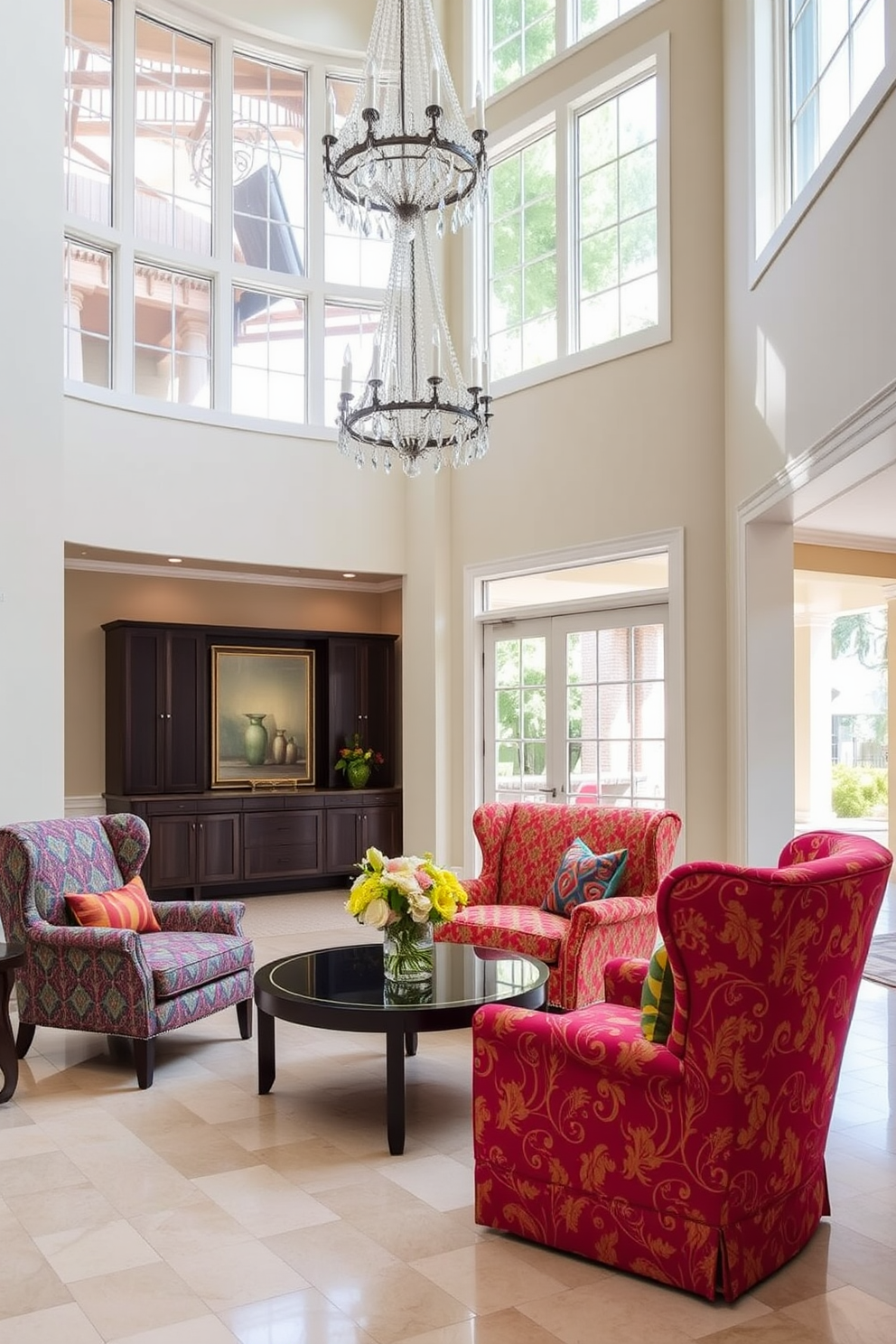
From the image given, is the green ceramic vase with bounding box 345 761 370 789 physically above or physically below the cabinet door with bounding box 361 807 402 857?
above

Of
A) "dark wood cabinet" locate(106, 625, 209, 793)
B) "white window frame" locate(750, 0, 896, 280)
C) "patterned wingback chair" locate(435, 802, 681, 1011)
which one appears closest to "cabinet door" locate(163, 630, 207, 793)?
"dark wood cabinet" locate(106, 625, 209, 793)

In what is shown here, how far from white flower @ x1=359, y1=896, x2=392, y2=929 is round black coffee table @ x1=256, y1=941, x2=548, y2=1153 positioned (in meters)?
0.25

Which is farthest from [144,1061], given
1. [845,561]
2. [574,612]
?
[845,561]

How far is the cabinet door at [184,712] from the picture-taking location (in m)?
8.98

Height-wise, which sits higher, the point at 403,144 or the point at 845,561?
the point at 403,144

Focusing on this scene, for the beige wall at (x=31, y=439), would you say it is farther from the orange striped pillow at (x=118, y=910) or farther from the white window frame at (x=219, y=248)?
the white window frame at (x=219, y=248)

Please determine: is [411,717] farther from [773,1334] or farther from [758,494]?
[773,1334]

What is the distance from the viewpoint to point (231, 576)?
9.50 meters

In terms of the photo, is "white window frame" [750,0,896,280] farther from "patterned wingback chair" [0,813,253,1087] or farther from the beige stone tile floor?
"patterned wingback chair" [0,813,253,1087]

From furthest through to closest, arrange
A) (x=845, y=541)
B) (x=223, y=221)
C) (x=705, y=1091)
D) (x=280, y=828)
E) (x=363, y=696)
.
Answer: (x=363, y=696), (x=280, y=828), (x=845, y=541), (x=223, y=221), (x=705, y=1091)

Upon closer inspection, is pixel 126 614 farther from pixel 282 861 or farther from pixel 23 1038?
pixel 23 1038

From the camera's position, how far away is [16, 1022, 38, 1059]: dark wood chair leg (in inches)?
194

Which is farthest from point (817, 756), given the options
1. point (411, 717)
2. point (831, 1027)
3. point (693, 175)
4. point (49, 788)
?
point (831, 1027)

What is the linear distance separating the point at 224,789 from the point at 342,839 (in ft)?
3.38
